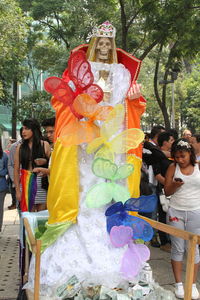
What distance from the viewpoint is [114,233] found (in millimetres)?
3156

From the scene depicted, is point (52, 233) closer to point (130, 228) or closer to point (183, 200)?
point (130, 228)

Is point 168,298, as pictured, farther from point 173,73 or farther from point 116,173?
point 173,73

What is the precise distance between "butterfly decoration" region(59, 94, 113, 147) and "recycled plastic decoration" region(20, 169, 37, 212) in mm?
989

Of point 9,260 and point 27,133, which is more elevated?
point 27,133

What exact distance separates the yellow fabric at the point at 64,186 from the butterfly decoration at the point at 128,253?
1.28 feet

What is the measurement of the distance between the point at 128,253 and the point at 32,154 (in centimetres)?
169

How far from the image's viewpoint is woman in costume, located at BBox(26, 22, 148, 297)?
3.10 meters

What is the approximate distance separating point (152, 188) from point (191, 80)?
22.1m

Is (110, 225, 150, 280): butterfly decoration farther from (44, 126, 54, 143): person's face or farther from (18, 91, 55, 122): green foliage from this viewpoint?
(18, 91, 55, 122): green foliage

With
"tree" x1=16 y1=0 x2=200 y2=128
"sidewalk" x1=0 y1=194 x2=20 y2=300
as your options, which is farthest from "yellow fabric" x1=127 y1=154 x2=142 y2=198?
"tree" x1=16 y1=0 x2=200 y2=128

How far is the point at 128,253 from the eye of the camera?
10.5ft

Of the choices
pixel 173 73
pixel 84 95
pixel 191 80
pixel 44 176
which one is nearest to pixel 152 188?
pixel 44 176

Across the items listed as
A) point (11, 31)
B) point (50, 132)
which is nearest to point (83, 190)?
point (50, 132)

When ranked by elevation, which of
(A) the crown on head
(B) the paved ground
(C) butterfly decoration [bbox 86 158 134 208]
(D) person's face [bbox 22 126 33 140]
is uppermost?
(A) the crown on head
